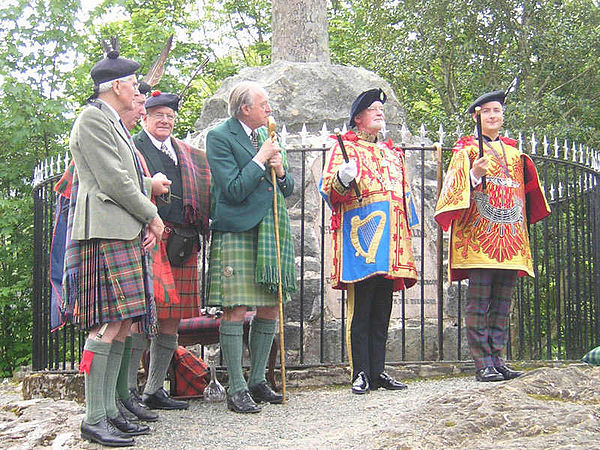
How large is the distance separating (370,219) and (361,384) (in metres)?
1.06

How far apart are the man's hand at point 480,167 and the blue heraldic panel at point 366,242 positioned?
0.62 metres

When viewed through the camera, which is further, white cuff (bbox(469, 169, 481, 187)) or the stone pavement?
white cuff (bbox(469, 169, 481, 187))

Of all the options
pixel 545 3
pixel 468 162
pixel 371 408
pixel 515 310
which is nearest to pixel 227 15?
pixel 545 3

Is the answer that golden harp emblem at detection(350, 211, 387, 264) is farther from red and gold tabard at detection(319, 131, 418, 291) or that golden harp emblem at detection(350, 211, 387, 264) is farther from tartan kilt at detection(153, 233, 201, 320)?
tartan kilt at detection(153, 233, 201, 320)

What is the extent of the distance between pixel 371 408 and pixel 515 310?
3769mm

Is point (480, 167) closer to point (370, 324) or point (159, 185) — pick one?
point (370, 324)

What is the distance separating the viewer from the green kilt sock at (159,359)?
4602 mm

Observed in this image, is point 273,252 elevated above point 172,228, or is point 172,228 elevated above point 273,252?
→ point 172,228

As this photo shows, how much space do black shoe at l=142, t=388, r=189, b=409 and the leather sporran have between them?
31.5 inches

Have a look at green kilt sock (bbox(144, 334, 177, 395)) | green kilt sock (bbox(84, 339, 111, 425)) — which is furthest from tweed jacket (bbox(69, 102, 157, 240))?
green kilt sock (bbox(144, 334, 177, 395))

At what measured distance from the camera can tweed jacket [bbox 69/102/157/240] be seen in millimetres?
3500

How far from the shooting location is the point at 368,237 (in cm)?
487

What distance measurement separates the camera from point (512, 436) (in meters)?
3.18

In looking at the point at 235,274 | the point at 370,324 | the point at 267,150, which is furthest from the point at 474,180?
the point at 235,274
